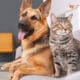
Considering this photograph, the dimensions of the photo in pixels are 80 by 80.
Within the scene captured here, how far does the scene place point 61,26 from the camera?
176 centimetres

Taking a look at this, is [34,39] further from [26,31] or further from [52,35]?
[52,35]

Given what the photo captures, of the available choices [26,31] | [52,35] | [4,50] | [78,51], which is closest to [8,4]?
[4,50]

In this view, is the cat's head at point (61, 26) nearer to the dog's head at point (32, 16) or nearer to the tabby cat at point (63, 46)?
the tabby cat at point (63, 46)

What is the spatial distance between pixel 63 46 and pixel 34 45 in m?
0.31

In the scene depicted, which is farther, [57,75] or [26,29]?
[26,29]

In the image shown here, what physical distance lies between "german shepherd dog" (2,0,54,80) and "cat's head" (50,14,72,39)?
12 cm

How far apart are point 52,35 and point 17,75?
0.38 meters

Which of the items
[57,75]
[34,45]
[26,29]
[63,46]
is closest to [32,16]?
[26,29]

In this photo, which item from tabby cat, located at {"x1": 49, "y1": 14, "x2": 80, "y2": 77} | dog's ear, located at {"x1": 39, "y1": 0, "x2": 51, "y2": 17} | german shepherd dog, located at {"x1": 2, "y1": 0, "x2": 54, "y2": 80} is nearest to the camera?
tabby cat, located at {"x1": 49, "y1": 14, "x2": 80, "y2": 77}

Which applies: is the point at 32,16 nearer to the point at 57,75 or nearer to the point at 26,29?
the point at 26,29

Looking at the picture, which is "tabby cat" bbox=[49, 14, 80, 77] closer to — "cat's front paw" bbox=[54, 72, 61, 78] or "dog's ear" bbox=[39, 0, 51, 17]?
"cat's front paw" bbox=[54, 72, 61, 78]

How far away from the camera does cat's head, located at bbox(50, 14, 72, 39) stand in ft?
5.71

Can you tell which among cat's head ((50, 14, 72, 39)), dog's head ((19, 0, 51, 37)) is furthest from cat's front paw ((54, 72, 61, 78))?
dog's head ((19, 0, 51, 37))

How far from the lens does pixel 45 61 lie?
1.81m
